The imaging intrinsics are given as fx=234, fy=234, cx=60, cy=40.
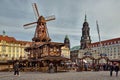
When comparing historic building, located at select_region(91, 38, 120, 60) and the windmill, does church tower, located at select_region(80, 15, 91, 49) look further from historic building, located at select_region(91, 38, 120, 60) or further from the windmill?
the windmill

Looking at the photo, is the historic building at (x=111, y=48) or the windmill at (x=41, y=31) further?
the historic building at (x=111, y=48)

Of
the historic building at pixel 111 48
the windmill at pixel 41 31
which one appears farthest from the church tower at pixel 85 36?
the windmill at pixel 41 31

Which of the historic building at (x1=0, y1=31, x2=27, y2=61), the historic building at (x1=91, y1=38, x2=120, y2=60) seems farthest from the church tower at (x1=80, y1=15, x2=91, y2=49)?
the historic building at (x1=0, y1=31, x2=27, y2=61)

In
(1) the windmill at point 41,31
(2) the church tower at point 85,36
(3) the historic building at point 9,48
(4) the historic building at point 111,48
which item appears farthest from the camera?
(2) the church tower at point 85,36

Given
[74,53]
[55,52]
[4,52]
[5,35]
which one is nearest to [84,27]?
[74,53]

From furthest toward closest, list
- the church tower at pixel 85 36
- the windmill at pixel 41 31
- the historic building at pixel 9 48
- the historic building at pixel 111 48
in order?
1. the church tower at pixel 85 36
2. the historic building at pixel 111 48
3. the historic building at pixel 9 48
4. the windmill at pixel 41 31

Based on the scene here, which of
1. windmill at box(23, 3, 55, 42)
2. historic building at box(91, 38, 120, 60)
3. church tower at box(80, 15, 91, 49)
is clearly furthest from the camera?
church tower at box(80, 15, 91, 49)

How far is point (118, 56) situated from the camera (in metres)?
143

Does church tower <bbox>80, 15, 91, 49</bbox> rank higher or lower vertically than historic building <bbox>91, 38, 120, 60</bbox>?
higher

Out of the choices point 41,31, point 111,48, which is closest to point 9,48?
point 41,31

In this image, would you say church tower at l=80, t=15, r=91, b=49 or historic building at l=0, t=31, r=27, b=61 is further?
church tower at l=80, t=15, r=91, b=49

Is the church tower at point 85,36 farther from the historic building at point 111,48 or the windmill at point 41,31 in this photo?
the windmill at point 41,31

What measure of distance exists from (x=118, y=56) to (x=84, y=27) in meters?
30.6

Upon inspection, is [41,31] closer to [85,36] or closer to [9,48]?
[9,48]
